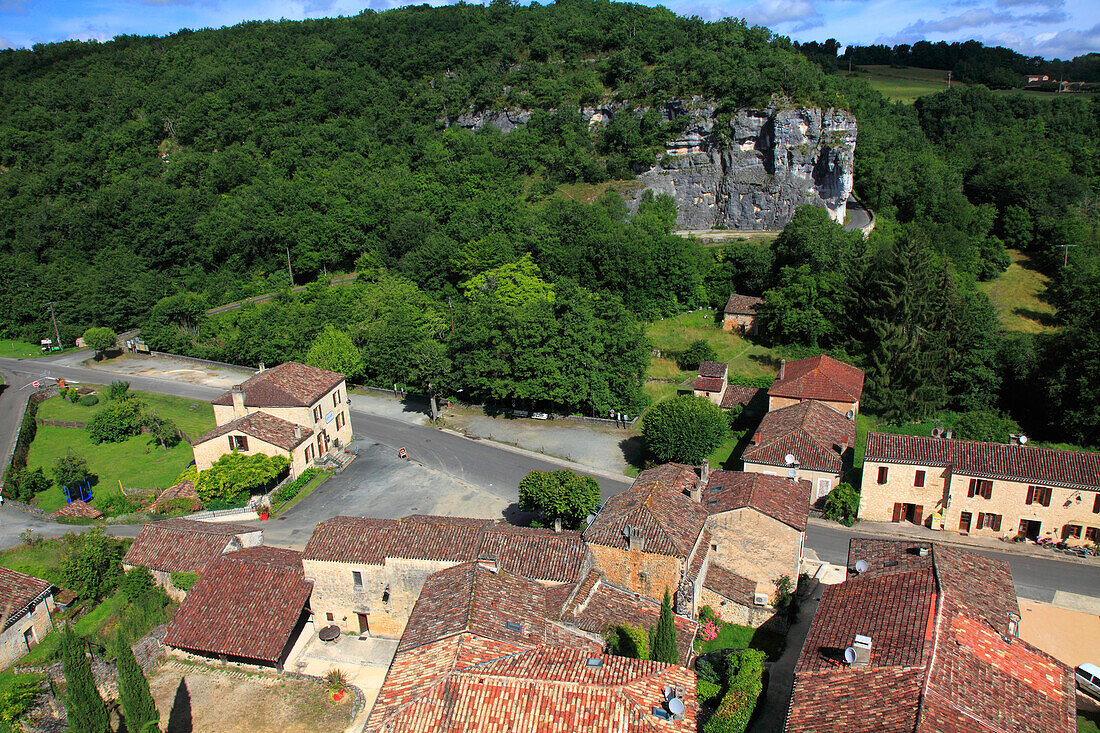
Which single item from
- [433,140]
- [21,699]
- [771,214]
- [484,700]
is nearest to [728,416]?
[484,700]

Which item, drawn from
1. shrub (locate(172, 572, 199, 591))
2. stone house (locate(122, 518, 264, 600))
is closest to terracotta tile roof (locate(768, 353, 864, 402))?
stone house (locate(122, 518, 264, 600))

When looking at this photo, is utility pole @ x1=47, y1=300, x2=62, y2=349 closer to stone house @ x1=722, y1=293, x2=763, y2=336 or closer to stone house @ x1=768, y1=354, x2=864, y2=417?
stone house @ x1=722, y1=293, x2=763, y2=336

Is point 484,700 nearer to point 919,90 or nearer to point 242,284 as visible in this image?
point 242,284

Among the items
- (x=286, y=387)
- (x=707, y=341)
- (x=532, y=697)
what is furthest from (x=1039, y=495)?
(x=286, y=387)

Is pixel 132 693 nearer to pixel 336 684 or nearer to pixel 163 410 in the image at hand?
pixel 336 684

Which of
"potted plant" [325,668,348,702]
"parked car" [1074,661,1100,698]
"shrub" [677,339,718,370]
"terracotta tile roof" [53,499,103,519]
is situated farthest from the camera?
"shrub" [677,339,718,370]

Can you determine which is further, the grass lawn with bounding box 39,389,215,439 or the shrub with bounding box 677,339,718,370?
the shrub with bounding box 677,339,718,370
